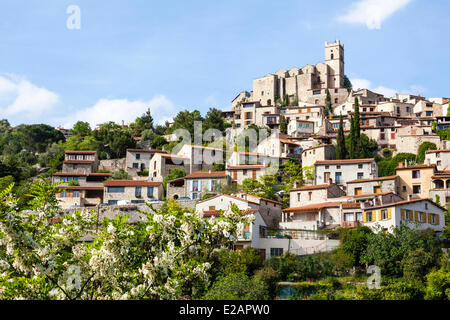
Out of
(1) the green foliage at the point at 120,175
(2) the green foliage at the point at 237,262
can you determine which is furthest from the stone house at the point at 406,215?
(1) the green foliage at the point at 120,175

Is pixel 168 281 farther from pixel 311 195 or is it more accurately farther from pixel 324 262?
pixel 311 195

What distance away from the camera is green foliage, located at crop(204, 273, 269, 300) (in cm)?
3408

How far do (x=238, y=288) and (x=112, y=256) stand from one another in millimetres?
25379

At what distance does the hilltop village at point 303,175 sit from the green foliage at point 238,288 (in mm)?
4762

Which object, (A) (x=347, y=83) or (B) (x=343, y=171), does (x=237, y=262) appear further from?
(A) (x=347, y=83)

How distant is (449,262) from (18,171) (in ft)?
205

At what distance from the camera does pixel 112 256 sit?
11.0 meters

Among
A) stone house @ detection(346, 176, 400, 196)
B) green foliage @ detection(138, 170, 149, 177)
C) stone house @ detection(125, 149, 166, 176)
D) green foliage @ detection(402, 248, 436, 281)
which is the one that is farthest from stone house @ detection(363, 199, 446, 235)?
stone house @ detection(125, 149, 166, 176)

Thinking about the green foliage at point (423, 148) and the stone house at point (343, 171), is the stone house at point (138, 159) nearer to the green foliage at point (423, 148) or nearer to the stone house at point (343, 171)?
the stone house at point (343, 171)

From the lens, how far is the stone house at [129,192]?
64750 mm

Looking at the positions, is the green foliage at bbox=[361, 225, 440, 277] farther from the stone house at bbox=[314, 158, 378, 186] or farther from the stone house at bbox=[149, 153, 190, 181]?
the stone house at bbox=[149, 153, 190, 181]

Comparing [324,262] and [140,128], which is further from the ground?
[140,128]

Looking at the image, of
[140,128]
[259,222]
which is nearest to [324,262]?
[259,222]
